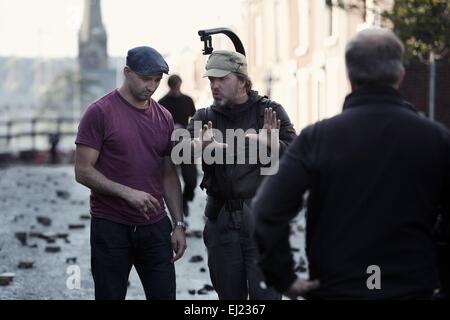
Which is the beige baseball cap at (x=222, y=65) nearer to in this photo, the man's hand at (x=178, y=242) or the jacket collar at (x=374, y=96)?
the man's hand at (x=178, y=242)

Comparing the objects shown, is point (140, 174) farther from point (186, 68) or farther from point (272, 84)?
point (186, 68)

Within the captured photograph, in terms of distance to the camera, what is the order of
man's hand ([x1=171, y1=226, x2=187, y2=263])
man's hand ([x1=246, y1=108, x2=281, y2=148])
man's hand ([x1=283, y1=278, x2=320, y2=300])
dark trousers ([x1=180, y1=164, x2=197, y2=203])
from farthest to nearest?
dark trousers ([x1=180, y1=164, x2=197, y2=203]) < man's hand ([x1=171, y1=226, x2=187, y2=263]) < man's hand ([x1=246, y1=108, x2=281, y2=148]) < man's hand ([x1=283, y1=278, x2=320, y2=300])

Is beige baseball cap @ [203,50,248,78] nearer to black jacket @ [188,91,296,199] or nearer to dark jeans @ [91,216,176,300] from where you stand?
Answer: black jacket @ [188,91,296,199]

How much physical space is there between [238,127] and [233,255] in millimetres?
704

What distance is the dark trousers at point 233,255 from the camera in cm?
544

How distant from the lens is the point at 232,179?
17.9 ft

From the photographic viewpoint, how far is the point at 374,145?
341 centimetres

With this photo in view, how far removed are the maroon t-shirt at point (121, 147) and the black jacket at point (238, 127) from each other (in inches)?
12.3

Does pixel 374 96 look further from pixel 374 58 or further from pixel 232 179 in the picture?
pixel 232 179

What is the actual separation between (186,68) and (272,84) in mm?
29324

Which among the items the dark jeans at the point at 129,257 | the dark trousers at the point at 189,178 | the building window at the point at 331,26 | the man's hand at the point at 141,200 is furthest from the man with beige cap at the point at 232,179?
the building window at the point at 331,26

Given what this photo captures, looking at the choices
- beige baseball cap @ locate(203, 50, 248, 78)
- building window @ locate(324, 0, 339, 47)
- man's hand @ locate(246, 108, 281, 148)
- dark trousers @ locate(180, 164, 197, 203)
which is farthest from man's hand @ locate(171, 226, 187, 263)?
building window @ locate(324, 0, 339, 47)

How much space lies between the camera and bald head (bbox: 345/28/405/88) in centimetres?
351

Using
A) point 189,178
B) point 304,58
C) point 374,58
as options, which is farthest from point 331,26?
point 374,58
